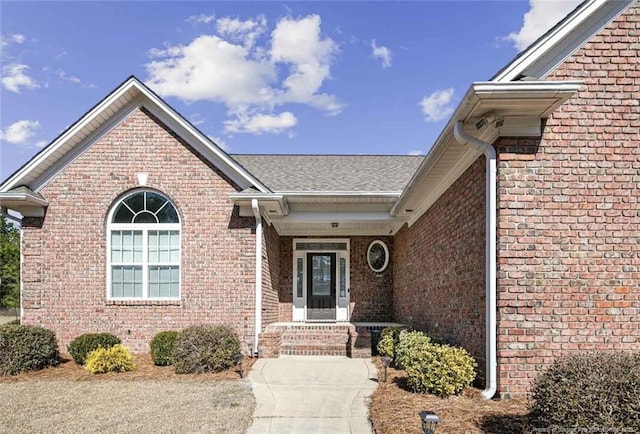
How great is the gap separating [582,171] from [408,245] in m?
6.79

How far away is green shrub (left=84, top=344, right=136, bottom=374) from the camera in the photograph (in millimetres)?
9242

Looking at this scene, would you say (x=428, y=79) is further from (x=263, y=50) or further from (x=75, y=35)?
(x=75, y=35)

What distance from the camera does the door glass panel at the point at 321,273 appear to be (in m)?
15.5

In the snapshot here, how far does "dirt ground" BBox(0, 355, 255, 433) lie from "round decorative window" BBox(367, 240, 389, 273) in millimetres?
7281

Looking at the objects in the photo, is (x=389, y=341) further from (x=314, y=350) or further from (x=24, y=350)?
(x=24, y=350)

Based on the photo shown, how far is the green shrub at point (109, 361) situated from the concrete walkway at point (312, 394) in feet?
7.93

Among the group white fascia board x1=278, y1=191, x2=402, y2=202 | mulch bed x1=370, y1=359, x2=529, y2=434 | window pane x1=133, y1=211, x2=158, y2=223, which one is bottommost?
mulch bed x1=370, y1=359, x2=529, y2=434

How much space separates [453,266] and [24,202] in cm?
893

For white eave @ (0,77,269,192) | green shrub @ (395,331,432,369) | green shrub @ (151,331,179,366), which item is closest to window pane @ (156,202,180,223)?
white eave @ (0,77,269,192)

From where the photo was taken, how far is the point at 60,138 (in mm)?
10859

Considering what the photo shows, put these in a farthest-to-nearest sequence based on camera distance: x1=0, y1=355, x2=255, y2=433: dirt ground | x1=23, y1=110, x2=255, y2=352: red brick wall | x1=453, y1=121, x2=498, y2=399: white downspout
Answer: x1=23, y1=110, x2=255, y2=352: red brick wall, x1=453, y1=121, x2=498, y2=399: white downspout, x1=0, y1=355, x2=255, y2=433: dirt ground

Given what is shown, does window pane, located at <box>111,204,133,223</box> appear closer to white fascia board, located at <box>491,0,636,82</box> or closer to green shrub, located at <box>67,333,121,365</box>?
green shrub, located at <box>67,333,121,365</box>

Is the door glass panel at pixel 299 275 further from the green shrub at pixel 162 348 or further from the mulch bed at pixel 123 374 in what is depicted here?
the green shrub at pixel 162 348

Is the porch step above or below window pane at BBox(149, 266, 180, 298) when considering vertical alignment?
below
